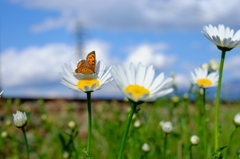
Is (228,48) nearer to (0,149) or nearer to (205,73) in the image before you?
(205,73)

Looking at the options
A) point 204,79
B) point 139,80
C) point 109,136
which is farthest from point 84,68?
point 109,136

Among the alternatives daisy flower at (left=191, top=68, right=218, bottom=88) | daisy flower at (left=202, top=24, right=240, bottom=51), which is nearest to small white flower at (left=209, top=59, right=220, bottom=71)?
daisy flower at (left=191, top=68, right=218, bottom=88)

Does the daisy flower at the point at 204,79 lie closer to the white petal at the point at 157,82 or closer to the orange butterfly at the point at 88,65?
the white petal at the point at 157,82

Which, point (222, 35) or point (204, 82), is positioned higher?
point (222, 35)

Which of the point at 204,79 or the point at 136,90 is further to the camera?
the point at 204,79

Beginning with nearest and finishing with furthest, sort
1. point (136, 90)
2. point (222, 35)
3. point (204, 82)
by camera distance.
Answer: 1. point (136, 90)
2. point (222, 35)
3. point (204, 82)

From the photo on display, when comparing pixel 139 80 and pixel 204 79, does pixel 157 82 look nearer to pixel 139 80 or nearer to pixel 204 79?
pixel 139 80

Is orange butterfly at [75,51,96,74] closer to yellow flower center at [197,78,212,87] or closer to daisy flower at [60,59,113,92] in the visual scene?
daisy flower at [60,59,113,92]
